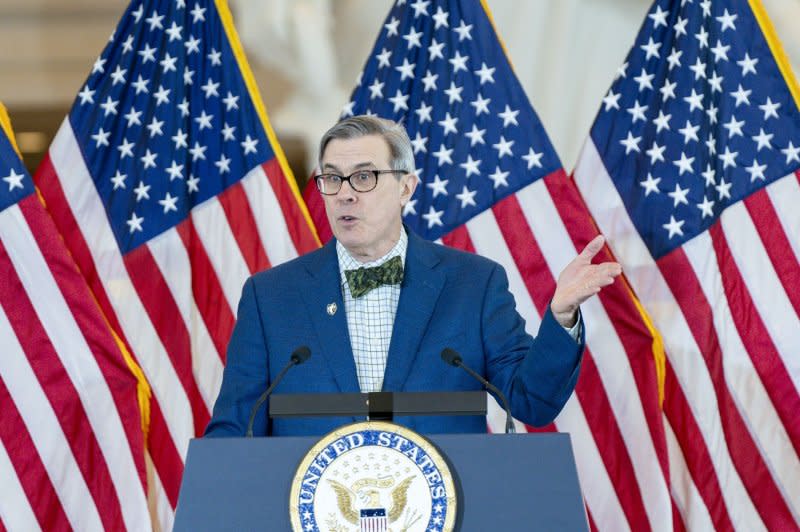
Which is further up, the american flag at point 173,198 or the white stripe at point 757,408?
the american flag at point 173,198

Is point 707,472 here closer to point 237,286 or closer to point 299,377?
point 237,286

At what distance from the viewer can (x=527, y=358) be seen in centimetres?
241

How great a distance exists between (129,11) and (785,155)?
Result: 9.08 ft

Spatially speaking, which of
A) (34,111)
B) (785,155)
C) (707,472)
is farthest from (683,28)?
(34,111)

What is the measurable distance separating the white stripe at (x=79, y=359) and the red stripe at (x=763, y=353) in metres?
2.37

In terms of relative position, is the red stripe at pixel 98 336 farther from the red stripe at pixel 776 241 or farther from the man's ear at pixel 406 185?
the red stripe at pixel 776 241

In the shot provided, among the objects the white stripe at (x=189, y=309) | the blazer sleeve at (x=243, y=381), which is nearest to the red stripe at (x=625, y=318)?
the white stripe at (x=189, y=309)

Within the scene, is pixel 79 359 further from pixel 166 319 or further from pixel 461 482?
pixel 461 482

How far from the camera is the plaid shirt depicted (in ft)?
8.91

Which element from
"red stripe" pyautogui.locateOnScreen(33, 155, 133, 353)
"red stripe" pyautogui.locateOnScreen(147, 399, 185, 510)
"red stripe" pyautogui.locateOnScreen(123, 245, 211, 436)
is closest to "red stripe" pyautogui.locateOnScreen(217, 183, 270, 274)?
"red stripe" pyautogui.locateOnScreen(123, 245, 211, 436)

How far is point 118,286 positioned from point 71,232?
30cm

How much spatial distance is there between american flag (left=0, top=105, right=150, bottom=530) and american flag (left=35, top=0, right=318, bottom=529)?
13 cm

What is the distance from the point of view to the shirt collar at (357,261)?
2867 mm

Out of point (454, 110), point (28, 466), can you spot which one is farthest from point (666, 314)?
point (28, 466)
